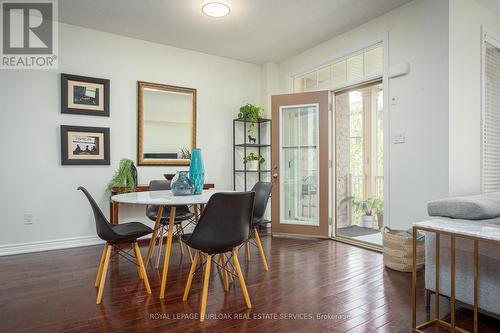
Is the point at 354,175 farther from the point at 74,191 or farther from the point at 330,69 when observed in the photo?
the point at 74,191

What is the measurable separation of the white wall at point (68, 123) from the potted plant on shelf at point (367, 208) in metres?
2.78

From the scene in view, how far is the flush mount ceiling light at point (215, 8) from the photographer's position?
3.03 m

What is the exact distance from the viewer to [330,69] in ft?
13.6

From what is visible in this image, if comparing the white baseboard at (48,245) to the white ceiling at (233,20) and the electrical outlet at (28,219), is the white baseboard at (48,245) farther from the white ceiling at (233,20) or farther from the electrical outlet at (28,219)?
the white ceiling at (233,20)

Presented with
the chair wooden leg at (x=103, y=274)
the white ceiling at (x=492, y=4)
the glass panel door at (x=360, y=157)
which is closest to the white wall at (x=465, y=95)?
the white ceiling at (x=492, y=4)

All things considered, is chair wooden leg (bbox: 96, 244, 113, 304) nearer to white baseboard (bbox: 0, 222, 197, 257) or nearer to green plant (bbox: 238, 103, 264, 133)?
white baseboard (bbox: 0, 222, 197, 257)

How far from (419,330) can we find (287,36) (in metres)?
3.58

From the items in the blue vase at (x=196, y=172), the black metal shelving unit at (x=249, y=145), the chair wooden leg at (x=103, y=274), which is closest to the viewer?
the chair wooden leg at (x=103, y=274)

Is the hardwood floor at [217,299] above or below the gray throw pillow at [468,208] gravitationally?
below

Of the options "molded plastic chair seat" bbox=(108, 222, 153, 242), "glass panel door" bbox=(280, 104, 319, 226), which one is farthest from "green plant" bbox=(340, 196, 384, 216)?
"molded plastic chair seat" bbox=(108, 222, 153, 242)

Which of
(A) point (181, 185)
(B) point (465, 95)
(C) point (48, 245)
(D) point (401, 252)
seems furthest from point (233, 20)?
(C) point (48, 245)

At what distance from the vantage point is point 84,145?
370cm

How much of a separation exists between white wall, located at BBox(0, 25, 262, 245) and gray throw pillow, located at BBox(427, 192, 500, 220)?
3.17m

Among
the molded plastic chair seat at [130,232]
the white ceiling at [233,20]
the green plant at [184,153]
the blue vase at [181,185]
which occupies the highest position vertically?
the white ceiling at [233,20]
